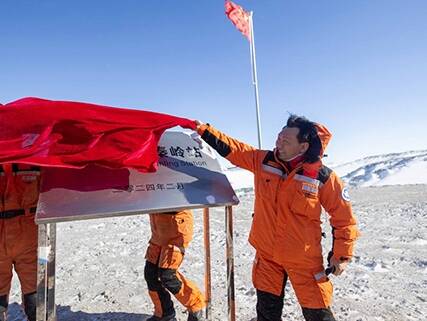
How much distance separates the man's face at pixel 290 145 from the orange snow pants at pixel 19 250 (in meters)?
2.10

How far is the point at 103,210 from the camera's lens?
7.98 feet

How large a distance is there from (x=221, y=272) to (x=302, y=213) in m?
2.64

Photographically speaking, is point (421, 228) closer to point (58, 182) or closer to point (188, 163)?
point (188, 163)

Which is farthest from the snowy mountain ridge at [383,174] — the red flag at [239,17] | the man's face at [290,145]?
the man's face at [290,145]

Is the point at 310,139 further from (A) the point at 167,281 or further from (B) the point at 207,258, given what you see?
(A) the point at 167,281

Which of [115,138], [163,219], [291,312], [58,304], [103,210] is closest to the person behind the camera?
[103,210]

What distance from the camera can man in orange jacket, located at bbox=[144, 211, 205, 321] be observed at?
3588 millimetres

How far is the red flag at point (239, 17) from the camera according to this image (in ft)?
42.4

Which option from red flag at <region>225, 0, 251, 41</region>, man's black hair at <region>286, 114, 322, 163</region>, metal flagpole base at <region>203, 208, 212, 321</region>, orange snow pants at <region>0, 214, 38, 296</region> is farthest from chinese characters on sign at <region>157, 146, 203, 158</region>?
red flag at <region>225, 0, 251, 41</region>

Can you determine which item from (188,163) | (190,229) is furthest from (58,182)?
(190,229)

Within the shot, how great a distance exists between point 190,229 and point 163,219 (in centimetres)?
30

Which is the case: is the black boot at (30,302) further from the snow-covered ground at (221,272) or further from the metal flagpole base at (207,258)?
the metal flagpole base at (207,258)

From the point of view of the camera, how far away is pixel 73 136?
253cm

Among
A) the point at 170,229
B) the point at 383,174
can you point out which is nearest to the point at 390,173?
the point at 383,174
